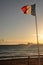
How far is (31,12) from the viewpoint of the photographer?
9953mm

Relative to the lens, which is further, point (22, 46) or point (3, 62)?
point (22, 46)

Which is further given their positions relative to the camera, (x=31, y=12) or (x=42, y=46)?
(x=42, y=46)

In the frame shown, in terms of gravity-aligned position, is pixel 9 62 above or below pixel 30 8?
below

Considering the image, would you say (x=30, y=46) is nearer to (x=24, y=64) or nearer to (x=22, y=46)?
(x=22, y=46)

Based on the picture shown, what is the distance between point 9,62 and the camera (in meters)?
13.0

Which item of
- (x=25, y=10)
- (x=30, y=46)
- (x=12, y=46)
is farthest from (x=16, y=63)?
(x=30, y=46)

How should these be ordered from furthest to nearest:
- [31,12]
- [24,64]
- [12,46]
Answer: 1. [12,46]
2. [24,64]
3. [31,12]

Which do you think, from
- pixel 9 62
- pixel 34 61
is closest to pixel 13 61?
pixel 9 62

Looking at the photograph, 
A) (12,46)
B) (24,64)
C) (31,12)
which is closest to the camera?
(31,12)

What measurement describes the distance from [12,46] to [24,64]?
2885 cm

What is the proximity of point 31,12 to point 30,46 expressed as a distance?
112ft

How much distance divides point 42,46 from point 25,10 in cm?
3372

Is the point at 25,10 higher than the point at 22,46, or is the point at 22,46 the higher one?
the point at 25,10

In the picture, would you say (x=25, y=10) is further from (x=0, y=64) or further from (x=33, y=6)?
(x=0, y=64)
